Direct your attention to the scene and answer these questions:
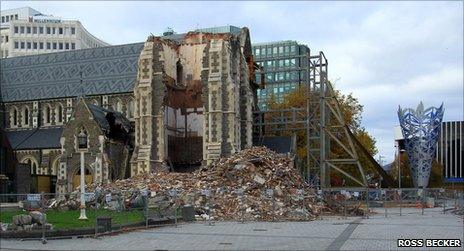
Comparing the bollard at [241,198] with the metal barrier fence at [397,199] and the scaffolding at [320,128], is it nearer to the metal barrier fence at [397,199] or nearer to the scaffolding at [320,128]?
the metal barrier fence at [397,199]

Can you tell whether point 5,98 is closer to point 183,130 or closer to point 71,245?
point 183,130

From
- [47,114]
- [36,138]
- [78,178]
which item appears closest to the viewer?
[78,178]

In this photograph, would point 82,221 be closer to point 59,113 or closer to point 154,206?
point 154,206

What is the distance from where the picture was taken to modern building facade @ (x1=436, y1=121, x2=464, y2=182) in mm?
111312

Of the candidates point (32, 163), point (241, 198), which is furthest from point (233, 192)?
point (32, 163)

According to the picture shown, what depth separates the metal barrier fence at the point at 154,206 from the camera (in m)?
19.2

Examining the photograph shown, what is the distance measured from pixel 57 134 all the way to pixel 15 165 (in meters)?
6.86

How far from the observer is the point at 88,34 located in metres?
145

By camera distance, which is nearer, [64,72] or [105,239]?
[105,239]

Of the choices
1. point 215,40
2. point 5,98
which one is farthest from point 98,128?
point 5,98

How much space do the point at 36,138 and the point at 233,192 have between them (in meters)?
29.7

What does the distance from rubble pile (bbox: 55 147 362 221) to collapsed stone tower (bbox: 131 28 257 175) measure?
6.74 metres

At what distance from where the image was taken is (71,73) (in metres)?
58.5

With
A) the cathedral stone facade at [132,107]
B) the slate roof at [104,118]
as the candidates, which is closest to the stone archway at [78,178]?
the cathedral stone facade at [132,107]
